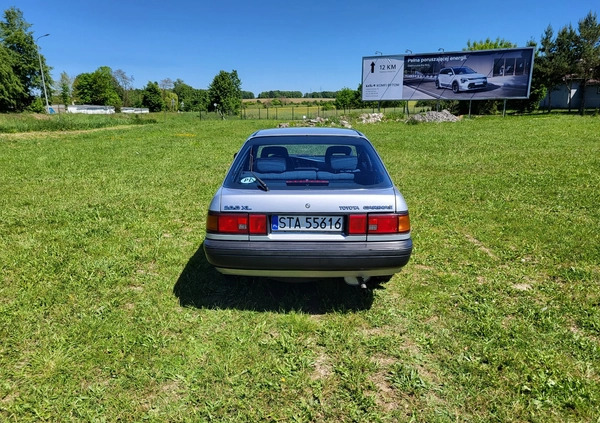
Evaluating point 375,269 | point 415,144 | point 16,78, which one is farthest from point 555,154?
point 16,78

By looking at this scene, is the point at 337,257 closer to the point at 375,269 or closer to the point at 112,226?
the point at 375,269

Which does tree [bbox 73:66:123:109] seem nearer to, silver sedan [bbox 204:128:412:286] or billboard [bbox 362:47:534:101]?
billboard [bbox 362:47:534:101]

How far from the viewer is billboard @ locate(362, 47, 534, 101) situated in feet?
97.0

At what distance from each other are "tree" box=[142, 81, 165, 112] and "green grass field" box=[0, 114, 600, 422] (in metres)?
84.2

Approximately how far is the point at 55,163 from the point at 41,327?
9.70m

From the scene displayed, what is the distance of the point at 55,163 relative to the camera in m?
10.6

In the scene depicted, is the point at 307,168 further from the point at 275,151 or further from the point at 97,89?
the point at 97,89

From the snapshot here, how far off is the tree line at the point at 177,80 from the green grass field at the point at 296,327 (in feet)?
129

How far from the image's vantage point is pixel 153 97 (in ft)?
266

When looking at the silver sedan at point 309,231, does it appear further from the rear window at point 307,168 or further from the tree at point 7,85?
the tree at point 7,85

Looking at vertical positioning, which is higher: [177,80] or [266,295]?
[177,80]

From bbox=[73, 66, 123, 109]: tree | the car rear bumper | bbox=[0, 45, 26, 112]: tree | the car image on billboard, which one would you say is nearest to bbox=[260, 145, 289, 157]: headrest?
the car rear bumper

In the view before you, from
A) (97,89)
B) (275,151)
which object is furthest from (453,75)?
(97,89)

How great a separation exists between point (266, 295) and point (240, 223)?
97cm
